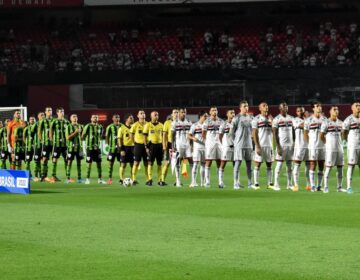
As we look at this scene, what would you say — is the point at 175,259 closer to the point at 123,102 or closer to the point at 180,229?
the point at 180,229

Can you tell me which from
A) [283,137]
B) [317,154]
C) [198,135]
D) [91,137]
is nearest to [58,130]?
[91,137]

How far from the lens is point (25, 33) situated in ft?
209

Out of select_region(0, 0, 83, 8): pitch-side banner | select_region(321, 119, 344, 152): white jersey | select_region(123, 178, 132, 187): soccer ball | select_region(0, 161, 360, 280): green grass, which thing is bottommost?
select_region(0, 161, 360, 280): green grass

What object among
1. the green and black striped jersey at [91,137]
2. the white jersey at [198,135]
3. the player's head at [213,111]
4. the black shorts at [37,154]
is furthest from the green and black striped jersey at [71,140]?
the player's head at [213,111]

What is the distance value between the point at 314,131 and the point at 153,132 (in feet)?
18.5

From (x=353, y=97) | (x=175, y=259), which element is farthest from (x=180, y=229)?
(x=353, y=97)

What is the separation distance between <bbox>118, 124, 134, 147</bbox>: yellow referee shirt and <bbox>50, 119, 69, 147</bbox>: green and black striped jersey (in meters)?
2.22

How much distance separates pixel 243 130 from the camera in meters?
27.4

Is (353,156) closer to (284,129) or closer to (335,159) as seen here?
(335,159)

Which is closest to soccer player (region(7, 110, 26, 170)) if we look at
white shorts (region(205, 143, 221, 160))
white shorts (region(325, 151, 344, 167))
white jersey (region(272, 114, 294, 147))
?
white shorts (region(205, 143, 221, 160))

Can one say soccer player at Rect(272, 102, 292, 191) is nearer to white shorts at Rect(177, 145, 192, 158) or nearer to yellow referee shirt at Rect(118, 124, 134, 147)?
white shorts at Rect(177, 145, 192, 158)

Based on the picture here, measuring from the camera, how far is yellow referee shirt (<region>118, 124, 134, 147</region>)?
31311mm

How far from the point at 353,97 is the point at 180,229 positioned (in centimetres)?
4030

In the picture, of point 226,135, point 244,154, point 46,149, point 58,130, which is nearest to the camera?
point 244,154
